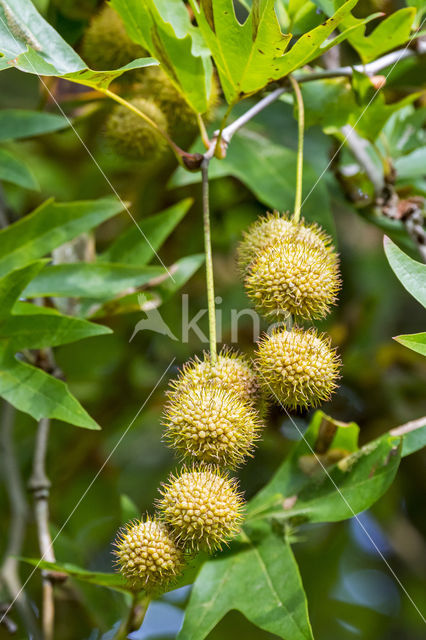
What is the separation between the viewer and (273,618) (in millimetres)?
1630

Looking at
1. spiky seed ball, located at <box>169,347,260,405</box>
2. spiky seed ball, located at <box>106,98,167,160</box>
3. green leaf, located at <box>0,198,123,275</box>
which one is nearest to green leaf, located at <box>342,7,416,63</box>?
spiky seed ball, located at <box>106,98,167,160</box>

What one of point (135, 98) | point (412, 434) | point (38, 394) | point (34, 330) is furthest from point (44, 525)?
point (135, 98)

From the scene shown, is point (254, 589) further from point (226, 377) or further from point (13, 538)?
point (13, 538)

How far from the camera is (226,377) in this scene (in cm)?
152

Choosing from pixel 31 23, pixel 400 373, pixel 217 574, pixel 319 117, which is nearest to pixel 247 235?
pixel 319 117

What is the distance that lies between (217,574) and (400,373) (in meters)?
1.69

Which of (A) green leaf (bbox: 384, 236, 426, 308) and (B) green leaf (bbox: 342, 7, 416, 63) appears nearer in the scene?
(A) green leaf (bbox: 384, 236, 426, 308)

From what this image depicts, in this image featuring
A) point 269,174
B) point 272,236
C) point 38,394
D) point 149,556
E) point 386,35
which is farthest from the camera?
point 269,174

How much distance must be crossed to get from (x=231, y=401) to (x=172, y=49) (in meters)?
0.84

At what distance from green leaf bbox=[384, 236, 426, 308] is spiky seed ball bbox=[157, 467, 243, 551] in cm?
55

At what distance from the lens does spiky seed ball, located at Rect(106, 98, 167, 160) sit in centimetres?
212

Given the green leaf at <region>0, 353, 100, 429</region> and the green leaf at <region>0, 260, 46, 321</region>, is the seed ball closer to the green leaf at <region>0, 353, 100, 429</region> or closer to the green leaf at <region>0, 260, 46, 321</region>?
the green leaf at <region>0, 260, 46, 321</region>

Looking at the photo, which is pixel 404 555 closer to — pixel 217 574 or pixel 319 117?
pixel 217 574

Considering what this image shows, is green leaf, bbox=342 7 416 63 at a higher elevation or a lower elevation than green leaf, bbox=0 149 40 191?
higher
